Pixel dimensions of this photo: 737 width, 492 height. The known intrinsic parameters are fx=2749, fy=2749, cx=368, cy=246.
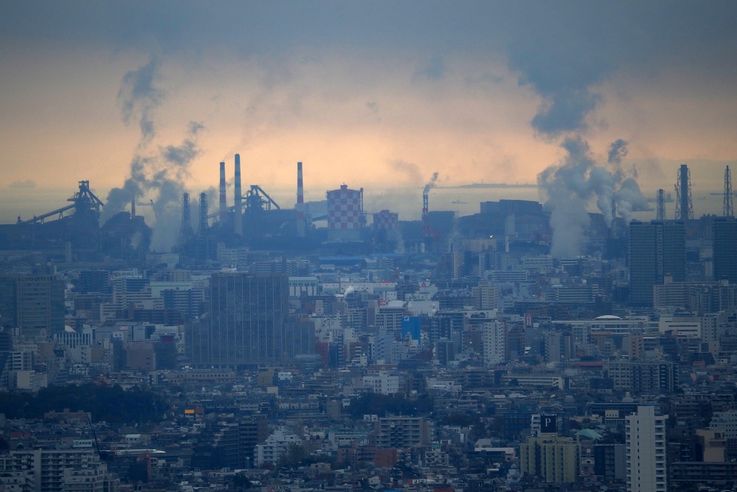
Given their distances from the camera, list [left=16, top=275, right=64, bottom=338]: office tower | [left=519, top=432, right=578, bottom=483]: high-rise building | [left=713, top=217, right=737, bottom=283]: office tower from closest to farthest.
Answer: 1. [left=519, top=432, right=578, bottom=483]: high-rise building
2. [left=16, top=275, right=64, bottom=338]: office tower
3. [left=713, top=217, right=737, bottom=283]: office tower

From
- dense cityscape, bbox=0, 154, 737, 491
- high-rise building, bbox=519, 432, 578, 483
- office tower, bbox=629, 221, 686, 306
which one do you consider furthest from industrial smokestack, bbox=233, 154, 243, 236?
high-rise building, bbox=519, 432, 578, 483

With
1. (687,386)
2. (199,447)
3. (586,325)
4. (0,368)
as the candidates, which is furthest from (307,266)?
(199,447)

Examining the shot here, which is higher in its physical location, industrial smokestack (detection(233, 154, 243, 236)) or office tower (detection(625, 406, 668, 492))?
industrial smokestack (detection(233, 154, 243, 236))

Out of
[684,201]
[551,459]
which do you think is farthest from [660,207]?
[551,459]

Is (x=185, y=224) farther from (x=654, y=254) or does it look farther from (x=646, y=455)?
(x=646, y=455)

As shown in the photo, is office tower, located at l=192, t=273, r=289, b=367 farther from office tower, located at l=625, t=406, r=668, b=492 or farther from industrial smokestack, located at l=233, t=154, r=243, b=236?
office tower, located at l=625, t=406, r=668, b=492

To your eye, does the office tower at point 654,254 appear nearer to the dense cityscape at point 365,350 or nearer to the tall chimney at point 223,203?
the dense cityscape at point 365,350

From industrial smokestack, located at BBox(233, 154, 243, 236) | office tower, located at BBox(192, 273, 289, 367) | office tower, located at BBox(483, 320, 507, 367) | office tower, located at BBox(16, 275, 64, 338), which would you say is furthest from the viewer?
industrial smokestack, located at BBox(233, 154, 243, 236)
